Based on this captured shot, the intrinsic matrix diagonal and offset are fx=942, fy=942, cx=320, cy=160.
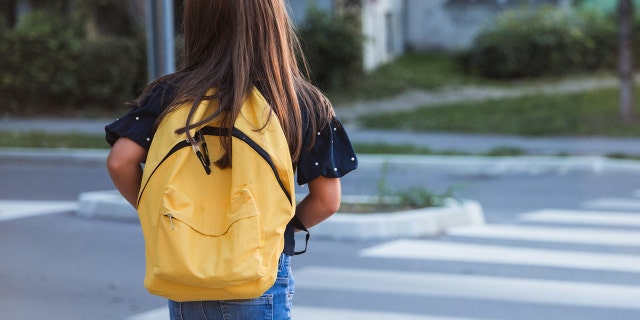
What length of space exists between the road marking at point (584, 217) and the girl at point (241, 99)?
21.2ft

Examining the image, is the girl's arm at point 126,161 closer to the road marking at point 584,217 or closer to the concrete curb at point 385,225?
the concrete curb at point 385,225

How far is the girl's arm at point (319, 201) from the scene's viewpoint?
2.43 metres

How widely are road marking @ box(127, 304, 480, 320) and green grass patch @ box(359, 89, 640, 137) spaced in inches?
376

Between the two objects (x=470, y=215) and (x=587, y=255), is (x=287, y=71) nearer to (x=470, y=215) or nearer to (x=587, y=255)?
(x=587, y=255)

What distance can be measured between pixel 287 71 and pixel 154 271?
0.59 m

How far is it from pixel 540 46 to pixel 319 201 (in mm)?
21480

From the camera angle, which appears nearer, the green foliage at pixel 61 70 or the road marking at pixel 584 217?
the road marking at pixel 584 217

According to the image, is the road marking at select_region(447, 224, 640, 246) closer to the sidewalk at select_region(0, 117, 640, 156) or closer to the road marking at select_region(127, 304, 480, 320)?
the road marking at select_region(127, 304, 480, 320)

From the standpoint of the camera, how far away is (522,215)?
28.9 feet

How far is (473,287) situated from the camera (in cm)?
611

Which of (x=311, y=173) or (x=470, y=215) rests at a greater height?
(x=311, y=173)

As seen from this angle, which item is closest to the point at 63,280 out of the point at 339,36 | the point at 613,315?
the point at 613,315

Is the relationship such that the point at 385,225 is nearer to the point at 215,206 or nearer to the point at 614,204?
the point at 614,204

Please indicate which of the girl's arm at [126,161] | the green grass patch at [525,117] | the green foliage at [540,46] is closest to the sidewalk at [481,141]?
the green grass patch at [525,117]
